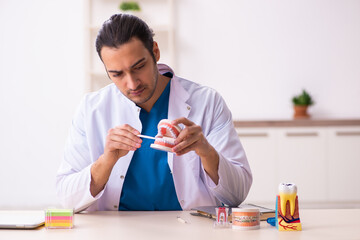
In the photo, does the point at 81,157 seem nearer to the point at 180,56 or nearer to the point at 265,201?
the point at 265,201

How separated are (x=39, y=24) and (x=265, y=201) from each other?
278 centimetres

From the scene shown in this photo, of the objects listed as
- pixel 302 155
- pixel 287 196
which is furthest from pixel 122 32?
pixel 302 155

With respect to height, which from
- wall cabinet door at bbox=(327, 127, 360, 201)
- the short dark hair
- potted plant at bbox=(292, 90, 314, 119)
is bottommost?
wall cabinet door at bbox=(327, 127, 360, 201)

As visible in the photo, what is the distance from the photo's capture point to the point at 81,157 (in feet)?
5.79

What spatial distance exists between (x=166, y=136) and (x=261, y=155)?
2.78 metres

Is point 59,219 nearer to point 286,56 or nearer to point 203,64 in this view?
point 203,64

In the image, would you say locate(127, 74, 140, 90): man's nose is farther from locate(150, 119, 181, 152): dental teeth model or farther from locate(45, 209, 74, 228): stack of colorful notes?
locate(45, 209, 74, 228): stack of colorful notes

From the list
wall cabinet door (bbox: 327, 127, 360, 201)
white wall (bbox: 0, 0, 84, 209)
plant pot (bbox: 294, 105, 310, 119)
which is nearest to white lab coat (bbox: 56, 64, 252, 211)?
wall cabinet door (bbox: 327, 127, 360, 201)

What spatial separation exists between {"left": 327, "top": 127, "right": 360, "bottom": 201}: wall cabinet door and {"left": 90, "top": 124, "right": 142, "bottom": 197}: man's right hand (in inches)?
115

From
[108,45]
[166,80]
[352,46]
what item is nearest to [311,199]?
[352,46]

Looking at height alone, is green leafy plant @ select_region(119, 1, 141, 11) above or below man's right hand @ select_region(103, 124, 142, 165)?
Answer: above

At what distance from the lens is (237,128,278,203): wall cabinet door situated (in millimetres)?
4090

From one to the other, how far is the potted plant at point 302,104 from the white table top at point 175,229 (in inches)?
117

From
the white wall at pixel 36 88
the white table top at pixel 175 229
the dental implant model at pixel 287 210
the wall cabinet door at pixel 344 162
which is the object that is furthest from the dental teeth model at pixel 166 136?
the white wall at pixel 36 88
